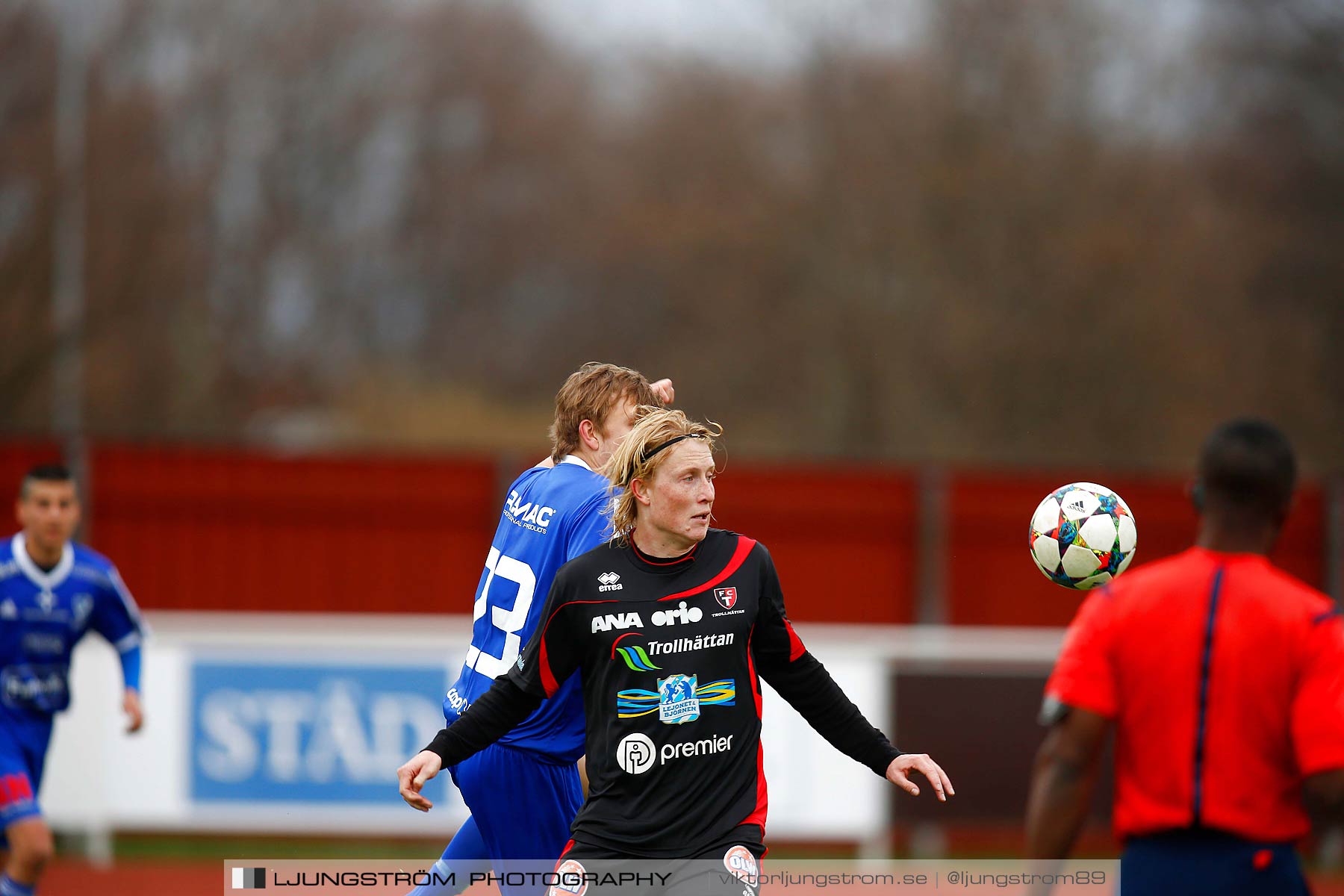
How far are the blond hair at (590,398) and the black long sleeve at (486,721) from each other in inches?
39.2

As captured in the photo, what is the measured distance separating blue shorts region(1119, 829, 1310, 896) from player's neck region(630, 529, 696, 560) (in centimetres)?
147

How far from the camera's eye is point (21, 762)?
721 centimetres

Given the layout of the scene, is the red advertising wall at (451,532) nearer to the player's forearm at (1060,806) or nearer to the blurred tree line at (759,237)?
the player's forearm at (1060,806)

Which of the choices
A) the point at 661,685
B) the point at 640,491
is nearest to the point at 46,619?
the point at 640,491

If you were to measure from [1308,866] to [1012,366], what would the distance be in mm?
16185

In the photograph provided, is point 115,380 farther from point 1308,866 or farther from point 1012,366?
point 1308,866

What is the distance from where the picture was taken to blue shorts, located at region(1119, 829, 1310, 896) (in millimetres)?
3088

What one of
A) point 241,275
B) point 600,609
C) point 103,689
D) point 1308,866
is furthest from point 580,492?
point 241,275

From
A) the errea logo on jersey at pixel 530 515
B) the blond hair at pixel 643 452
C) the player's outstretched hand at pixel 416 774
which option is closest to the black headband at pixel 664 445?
the blond hair at pixel 643 452

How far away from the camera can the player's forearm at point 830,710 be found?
13.6 ft

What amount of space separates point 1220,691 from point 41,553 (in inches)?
244

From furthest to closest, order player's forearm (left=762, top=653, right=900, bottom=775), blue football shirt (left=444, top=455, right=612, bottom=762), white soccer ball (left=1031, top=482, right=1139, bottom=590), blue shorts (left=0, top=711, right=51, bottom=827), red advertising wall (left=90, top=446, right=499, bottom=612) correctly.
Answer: red advertising wall (left=90, top=446, right=499, bottom=612)
blue shorts (left=0, top=711, right=51, bottom=827)
white soccer ball (left=1031, top=482, right=1139, bottom=590)
blue football shirt (left=444, top=455, right=612, bottom=762)
player's forearm (left=762, top=653, right=900, bottom=775)

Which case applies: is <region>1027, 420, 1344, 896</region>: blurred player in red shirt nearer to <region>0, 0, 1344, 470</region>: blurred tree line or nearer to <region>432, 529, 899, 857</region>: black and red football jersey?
<region>432, 529, 899, 857</region>: black and red football jersey

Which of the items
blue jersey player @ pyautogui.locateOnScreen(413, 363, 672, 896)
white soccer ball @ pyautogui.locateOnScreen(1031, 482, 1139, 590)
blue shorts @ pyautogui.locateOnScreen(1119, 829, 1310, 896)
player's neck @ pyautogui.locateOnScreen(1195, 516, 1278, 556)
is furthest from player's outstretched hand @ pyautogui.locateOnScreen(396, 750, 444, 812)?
white soccer ball @ pyautogui.locateOnScreen(1031, 482, 1139, 590)
